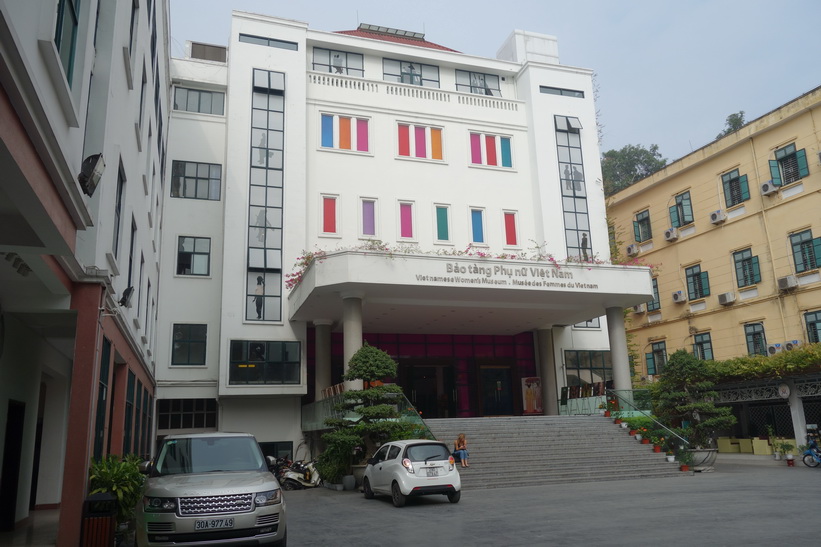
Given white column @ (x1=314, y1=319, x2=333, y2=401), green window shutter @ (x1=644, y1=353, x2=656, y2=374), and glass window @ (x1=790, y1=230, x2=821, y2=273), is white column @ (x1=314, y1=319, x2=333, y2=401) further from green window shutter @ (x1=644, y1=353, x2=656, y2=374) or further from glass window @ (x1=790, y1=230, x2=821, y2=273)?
glass window @ (x1=790, y1=230, x2=821, y2=273)

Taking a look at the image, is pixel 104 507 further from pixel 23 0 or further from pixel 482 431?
pixel 482 431

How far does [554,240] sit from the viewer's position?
29.1 meters

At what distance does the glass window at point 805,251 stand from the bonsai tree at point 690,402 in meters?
7.57

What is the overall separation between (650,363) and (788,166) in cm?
1165

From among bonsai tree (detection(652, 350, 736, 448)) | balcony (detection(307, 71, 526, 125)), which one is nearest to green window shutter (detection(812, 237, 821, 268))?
bonsai tree (detection(652, 350, 736, 448))

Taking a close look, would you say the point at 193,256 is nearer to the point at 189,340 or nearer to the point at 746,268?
the point at 189,340

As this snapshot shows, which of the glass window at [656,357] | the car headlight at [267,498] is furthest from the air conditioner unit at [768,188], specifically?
the car headlight at [267,498]

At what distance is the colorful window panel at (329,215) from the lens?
27.1m

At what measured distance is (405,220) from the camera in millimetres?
28047

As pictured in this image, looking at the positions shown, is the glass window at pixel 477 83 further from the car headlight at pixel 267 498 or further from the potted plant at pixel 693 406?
the car headlight at pixel 267 498

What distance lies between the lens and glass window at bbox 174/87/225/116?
90.9 feet

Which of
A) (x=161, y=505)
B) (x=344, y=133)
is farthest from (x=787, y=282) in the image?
(x=161, y=505)

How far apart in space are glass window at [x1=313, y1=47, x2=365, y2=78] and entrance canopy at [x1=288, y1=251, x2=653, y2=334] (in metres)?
11.5

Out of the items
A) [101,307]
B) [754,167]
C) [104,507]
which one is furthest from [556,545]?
[754,167]
